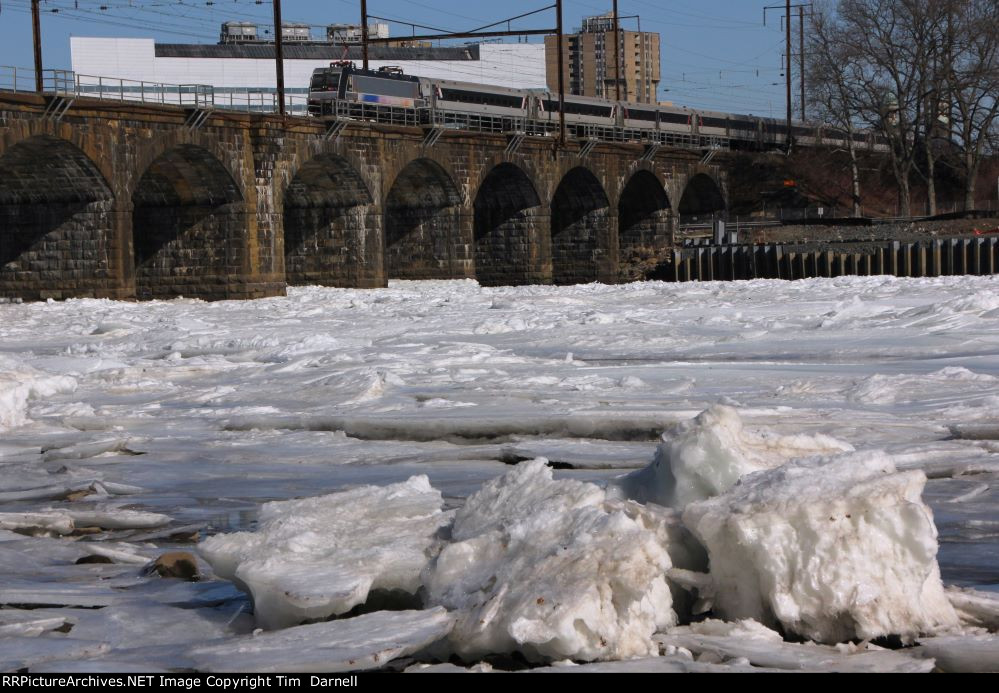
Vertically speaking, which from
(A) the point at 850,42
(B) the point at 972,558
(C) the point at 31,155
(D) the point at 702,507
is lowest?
(B) the point at 972,558

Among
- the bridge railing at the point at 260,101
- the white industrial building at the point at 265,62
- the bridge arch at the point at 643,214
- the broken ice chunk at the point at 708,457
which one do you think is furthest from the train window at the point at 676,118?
the broken ice chunk at the point at 708,457

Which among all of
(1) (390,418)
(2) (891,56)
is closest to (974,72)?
(2) (891,56)

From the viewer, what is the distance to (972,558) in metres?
4.88

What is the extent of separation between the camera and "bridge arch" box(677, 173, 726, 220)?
5641 centimetres

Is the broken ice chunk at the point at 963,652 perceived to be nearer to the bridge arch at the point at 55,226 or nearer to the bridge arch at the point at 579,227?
the bridge arch at the point at 55,226

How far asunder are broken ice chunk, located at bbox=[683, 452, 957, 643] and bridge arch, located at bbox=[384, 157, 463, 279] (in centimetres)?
3460

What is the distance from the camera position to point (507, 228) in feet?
143

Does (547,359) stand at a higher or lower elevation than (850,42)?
lower

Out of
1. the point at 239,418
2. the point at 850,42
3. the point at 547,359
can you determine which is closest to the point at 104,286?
the point at 547,359

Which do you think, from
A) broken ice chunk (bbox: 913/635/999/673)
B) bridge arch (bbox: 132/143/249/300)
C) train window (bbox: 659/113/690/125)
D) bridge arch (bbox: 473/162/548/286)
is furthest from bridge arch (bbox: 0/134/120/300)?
train window (bbox: 659/113/690/125)

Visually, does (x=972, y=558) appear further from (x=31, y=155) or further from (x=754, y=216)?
(x=754, y=216)

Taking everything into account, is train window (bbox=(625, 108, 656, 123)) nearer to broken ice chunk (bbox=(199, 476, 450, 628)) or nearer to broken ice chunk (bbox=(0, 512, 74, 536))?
broken ice chunk (bbox=(0, 512, 74, 536))

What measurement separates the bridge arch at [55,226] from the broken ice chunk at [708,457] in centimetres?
2296
